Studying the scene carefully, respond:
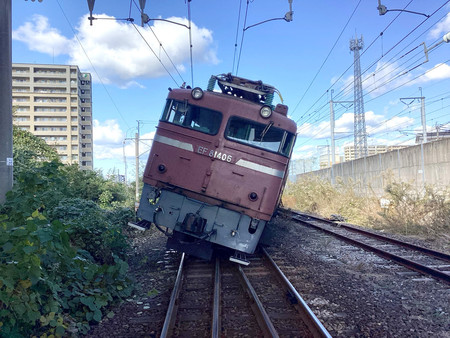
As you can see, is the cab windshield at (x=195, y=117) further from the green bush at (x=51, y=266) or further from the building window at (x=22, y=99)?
the building window at (x=22, y=99)

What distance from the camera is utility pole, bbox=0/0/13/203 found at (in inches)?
257

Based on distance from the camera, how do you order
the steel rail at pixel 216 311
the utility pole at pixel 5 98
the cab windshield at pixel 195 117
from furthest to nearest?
1. the cab windshield at pixel 195 117
2. the utility pole at pixel 5 98
3. the steel rail at pixel 216 311

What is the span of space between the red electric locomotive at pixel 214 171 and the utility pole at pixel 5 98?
2490 millimetres

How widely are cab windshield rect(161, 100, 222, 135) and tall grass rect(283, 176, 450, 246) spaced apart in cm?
758

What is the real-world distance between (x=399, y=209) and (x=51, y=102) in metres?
75.6

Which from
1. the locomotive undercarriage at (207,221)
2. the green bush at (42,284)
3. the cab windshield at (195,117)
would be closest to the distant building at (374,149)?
the cab windshield at (195,117)

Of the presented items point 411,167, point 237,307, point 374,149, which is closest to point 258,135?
point 237,307

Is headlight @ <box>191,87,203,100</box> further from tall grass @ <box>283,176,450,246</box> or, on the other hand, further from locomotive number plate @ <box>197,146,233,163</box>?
tall grass @ <box>283,176,450,246</box>

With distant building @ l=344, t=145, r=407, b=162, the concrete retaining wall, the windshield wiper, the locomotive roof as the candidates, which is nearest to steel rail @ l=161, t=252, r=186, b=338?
the windshield wiper

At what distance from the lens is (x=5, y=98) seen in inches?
258

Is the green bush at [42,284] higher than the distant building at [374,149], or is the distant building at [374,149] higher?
the distant building at [374,149]

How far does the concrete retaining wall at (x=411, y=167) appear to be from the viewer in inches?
562

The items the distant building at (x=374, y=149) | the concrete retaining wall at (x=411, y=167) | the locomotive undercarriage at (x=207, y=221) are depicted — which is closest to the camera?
the locomotive undercarriage at (x=207, y=221)

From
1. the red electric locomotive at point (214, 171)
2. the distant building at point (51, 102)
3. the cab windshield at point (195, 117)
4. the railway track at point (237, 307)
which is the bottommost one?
the railway track at point (237, 307)
